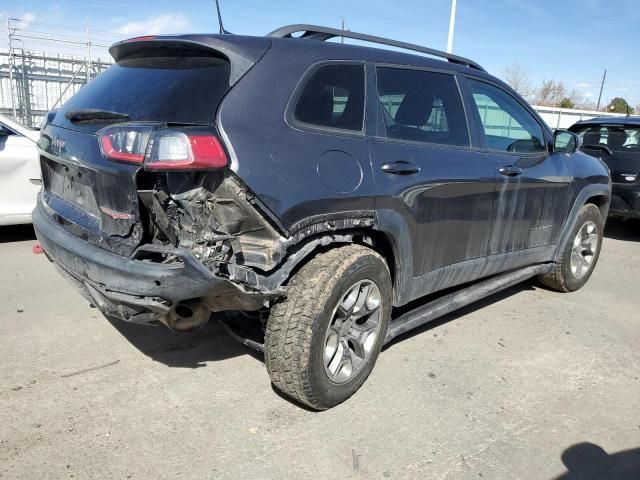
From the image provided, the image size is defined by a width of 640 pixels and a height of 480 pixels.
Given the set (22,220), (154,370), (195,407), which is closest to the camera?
(195,407)

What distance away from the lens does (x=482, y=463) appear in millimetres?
2727

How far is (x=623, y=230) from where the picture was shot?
927 centimetres

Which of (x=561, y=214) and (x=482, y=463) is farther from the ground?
(x=561, y=214)

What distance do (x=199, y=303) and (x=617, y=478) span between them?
219 cm

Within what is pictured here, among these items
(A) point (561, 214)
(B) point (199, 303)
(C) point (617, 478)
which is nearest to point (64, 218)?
(B) point (199, 303)

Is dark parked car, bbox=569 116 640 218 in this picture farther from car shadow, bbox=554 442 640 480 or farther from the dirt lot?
car shadow, bbox=554 442 640 480

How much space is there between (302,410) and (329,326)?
544 mm

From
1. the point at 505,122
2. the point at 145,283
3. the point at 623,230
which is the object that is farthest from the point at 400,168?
the point at 623,230

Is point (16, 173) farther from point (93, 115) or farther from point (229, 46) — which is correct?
point (229, 46)

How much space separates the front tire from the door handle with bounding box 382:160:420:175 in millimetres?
471

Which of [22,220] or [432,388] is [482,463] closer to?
[432,388]

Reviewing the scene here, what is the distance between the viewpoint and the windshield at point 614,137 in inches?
318

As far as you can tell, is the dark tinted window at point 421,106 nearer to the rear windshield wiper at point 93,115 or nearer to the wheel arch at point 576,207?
the rear windshield wiper at point 93,115

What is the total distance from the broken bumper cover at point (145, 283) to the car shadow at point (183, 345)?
87cm
